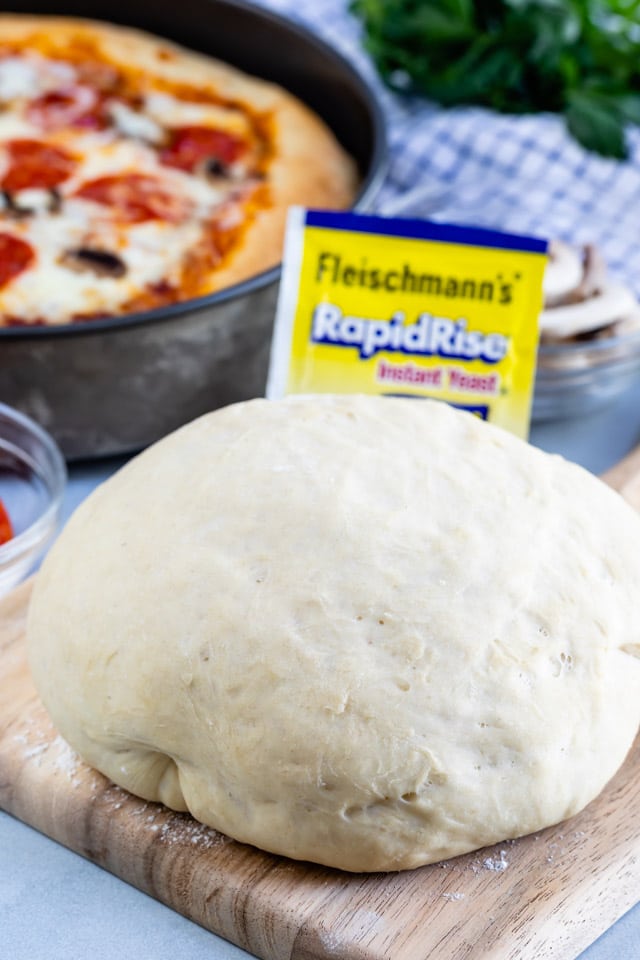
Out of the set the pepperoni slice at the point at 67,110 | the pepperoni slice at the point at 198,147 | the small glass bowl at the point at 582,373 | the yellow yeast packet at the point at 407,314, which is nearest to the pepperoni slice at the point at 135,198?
the pepperoni slice at the point at 198,147

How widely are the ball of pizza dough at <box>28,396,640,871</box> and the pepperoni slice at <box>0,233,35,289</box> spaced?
2.69 ft

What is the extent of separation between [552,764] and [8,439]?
989 millimetres

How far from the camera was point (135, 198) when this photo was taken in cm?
228

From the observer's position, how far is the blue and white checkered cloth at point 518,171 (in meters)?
2.59

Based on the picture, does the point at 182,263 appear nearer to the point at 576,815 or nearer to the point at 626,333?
the point at 626,333

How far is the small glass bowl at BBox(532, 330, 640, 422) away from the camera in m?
1.93

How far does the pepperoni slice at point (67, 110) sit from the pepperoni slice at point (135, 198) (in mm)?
254

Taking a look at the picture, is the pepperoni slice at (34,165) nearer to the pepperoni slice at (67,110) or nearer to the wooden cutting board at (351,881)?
the pepperoni slice at (67,110)

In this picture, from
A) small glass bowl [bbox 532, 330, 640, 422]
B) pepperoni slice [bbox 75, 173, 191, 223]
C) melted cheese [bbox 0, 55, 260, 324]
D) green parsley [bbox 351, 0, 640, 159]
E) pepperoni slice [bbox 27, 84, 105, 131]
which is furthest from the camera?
pepperoni slice [bbox 27, 84, 105, 131]

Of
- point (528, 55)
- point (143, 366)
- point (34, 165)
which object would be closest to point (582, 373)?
point (143, 366)

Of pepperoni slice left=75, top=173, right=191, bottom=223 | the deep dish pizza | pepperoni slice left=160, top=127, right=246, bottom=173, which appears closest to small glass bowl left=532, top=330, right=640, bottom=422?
the deep dish pizza

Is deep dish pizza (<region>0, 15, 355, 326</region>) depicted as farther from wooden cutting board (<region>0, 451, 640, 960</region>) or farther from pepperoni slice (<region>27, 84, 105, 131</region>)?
wooden cutting board (<region>0, 451, 640, 960</region>)

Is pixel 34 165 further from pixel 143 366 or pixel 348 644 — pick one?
pixel 348 644

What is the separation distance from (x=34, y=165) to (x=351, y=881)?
1619 mm
